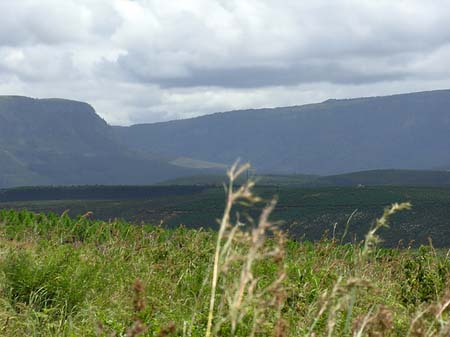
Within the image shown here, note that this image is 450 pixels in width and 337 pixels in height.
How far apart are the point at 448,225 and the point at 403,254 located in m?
76.8

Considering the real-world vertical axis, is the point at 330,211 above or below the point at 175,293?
below

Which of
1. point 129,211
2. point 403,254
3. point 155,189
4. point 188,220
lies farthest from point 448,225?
point 155,189

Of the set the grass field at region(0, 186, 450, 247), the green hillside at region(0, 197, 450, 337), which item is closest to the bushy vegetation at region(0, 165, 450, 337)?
the green hillside at region(0, 197, 450, 337)

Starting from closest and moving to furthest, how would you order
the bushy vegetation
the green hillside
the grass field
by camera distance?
the bushy vegetation
the green hillside
the grass field

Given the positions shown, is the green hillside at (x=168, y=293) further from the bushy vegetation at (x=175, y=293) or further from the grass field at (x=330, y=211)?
the grass field at (x=330, y=211)

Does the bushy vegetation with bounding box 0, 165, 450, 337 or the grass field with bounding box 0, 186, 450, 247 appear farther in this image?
the grass field with bounding box 0, 186, 450, 247

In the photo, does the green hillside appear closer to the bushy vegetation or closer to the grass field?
the bushy vegetation

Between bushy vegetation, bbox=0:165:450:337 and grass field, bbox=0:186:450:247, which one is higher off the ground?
bushy vegetation, bbox=0:165:450:337

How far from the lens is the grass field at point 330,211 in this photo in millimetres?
82500

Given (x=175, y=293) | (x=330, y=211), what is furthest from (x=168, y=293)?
(x=330, y=211)

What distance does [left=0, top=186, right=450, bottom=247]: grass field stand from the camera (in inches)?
3248

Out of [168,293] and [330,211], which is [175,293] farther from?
[330,211]

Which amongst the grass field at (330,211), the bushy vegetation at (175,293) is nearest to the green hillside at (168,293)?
the bushy vegetation at (175,293)

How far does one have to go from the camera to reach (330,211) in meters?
101
